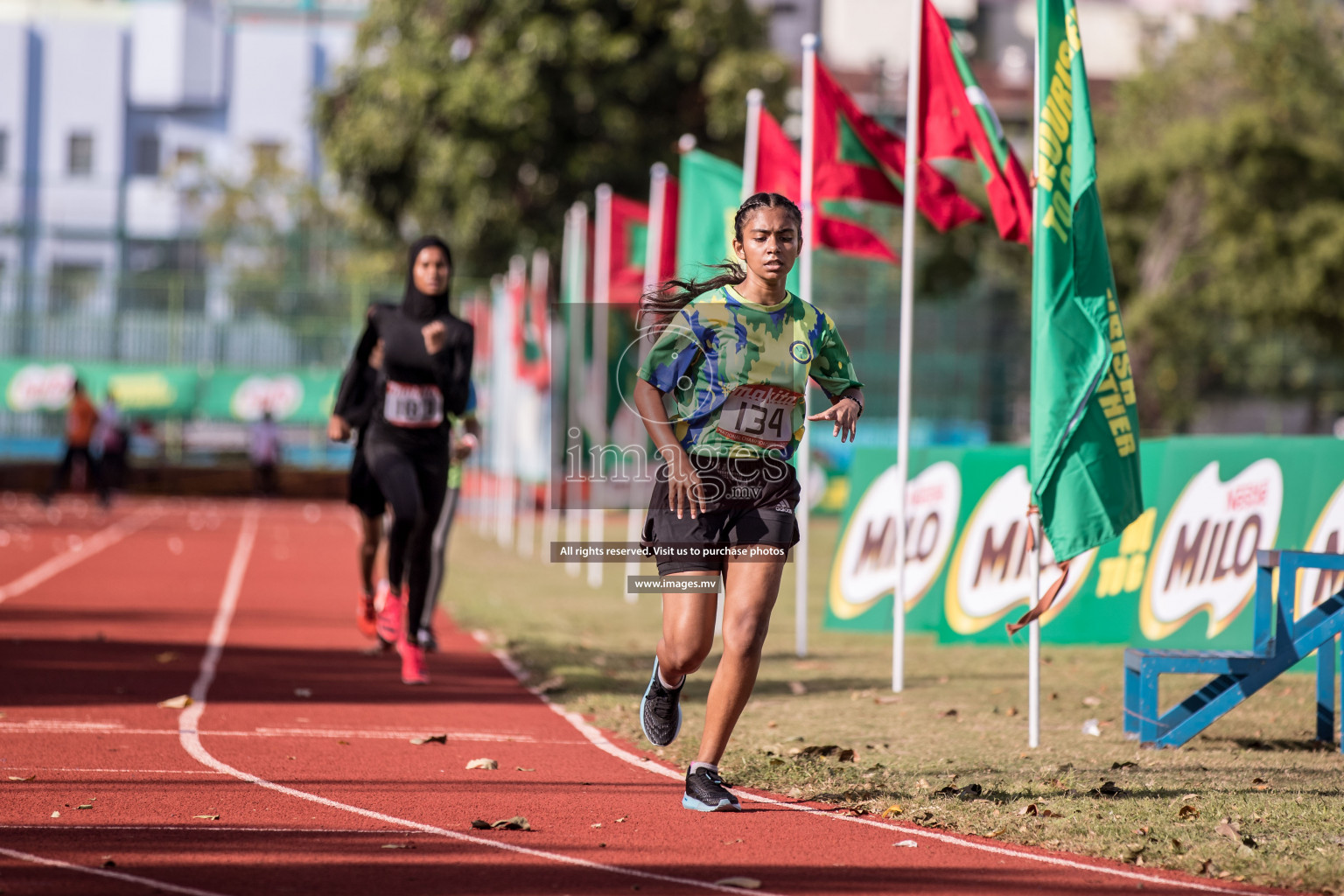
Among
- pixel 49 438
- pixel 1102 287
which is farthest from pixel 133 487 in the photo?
pixel 1102 287

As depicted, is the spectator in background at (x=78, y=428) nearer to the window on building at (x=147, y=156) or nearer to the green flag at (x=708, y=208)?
the green flag at (x=708, y=208)

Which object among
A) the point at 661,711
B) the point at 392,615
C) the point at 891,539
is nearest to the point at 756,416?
the point at 661,711

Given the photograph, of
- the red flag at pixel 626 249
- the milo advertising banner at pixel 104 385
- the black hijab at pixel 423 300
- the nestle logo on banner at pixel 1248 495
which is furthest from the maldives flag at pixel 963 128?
the milo advertising banner at pixel 104 385

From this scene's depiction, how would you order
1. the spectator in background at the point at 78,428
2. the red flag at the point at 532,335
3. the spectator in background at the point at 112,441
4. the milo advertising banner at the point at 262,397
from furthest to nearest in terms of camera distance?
the milo advertising banner at the point at 262,397
the spectator in background at the point at 112,441
the spectator in background at the point at 78,428
the red flag at the point at 532,335

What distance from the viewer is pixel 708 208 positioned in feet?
44.3

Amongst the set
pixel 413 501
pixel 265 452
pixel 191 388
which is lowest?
pixel 265 452

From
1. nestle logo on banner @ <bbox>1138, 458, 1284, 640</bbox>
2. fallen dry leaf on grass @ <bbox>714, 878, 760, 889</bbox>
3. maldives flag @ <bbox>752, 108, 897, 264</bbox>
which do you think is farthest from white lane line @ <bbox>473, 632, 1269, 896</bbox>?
nestle logo on banner @ <bbox>1138, 458, 1284, 640</bbox>

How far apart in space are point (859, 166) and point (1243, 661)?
495cm

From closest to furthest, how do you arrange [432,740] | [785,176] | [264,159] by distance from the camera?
[432,740]
[785,176]
[264,159]

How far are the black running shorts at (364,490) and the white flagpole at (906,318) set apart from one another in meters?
3.16

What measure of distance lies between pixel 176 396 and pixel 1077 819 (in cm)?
3623

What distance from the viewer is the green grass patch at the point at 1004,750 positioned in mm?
5887

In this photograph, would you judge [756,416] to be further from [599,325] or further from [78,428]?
[78,428]

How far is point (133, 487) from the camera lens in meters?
39.2
